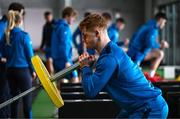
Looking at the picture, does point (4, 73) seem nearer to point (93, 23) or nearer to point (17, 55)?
point (17, 55)

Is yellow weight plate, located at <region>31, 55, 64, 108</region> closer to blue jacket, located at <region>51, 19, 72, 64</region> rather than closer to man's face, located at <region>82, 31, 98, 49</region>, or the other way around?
man's face, located at <region>82, 31, 98, 49</region>

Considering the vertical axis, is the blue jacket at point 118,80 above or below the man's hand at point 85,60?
below

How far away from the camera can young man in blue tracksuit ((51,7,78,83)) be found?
23.0 feet

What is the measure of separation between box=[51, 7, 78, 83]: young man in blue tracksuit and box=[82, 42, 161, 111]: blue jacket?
3924mm

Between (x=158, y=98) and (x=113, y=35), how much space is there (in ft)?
21.2

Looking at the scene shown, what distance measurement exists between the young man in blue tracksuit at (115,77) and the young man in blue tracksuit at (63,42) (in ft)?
12.7

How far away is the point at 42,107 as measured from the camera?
7.27m

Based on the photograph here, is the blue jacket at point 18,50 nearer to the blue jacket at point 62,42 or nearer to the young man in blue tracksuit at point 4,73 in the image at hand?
the young man in blue tracksuit at point 4,73

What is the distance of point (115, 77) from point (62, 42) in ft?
13.7

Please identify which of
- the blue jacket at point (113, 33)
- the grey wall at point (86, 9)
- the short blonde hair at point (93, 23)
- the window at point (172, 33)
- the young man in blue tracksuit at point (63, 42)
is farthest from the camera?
the grey wall at point (86, 9)

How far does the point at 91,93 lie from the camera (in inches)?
119

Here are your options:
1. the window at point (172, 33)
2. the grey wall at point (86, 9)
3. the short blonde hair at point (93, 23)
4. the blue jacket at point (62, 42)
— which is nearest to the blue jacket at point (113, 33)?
the blue jacket at point (62, 42)

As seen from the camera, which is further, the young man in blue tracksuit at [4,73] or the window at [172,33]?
the window at [172,33]

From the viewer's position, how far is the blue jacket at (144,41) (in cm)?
851
